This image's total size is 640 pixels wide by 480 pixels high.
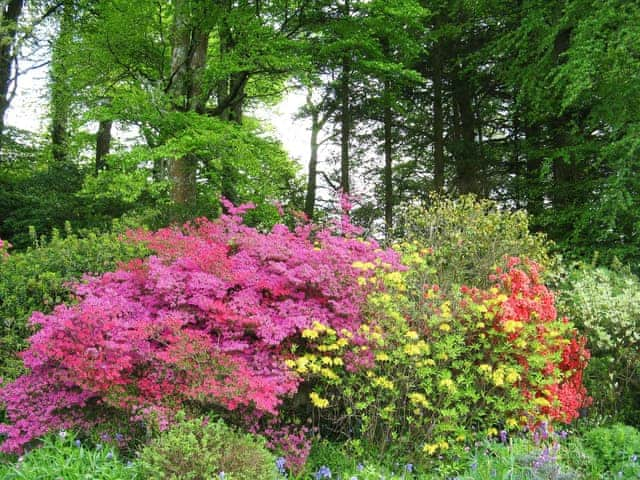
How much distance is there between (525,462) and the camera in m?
3.59

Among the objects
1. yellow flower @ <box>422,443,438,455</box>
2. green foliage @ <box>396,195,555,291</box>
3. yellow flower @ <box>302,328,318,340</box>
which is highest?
green foliage @ <box>396,195,555,291</box>

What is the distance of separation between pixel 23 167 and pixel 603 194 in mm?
14996

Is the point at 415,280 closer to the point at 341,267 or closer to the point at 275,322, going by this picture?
the point at 341,267

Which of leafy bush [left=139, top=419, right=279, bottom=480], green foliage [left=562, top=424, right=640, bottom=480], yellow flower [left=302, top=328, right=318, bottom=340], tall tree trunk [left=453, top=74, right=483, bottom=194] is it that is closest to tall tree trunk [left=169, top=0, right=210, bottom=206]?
yellow flower [left=302, top=328, right=318, bottom=340]

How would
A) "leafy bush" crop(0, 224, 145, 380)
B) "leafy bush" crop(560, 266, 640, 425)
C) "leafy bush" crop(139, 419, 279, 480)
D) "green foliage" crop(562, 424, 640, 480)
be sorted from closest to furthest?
"leafy bush" crop(139, 419, 279, 480) → "green foliage" crop(562, 424, 640, 480) → "leafy bush" crop(0, 224, 145, 380) → "leafy bush" crop(560, 266, 640, 425)

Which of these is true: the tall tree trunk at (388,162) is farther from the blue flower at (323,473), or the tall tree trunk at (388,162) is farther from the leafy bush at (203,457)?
the leafy bush at (203,457)

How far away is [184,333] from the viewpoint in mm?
3508

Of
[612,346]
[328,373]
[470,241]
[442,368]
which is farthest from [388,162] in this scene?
[328,373]

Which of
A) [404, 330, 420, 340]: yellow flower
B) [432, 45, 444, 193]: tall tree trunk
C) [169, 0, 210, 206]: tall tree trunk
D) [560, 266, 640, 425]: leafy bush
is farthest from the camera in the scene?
[432, 45, 444, 193]: tall tree trunk

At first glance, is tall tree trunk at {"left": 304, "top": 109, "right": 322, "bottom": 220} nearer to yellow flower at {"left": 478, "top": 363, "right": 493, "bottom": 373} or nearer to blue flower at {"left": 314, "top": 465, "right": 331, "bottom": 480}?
yellow flower at {"left": 478, "top": 363, "right": 493, "bottom": 373}

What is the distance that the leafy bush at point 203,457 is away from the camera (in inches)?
110

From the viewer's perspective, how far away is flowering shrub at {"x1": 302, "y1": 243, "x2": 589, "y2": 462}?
3.96m

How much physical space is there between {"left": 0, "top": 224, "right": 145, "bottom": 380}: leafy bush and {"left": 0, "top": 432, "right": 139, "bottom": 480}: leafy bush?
1.40m

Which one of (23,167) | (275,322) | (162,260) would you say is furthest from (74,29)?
(275,322)
